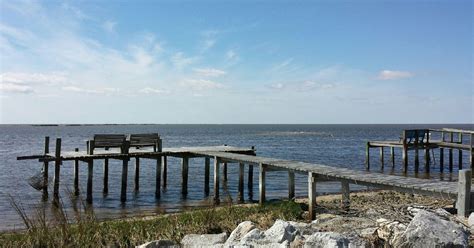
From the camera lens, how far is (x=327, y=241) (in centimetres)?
554

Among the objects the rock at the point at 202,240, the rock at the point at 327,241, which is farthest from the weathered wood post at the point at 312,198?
the rock at the point at 327,241

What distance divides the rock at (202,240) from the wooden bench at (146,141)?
13.3m

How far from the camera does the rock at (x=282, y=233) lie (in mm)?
6203

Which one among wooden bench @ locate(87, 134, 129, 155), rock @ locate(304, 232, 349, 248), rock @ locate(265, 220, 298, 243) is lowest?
rock @ locate(265, 220, 298, 243)

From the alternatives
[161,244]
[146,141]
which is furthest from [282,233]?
[146,141]

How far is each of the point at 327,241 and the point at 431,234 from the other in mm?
1399

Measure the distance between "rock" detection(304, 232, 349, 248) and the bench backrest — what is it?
14.6 meters

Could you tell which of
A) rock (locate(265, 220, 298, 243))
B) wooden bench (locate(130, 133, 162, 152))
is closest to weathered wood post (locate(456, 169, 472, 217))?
rock (locate(265, 220, 298, 243))

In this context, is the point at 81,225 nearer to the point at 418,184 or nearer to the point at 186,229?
the point at 186,229

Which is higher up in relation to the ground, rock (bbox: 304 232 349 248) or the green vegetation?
rock (bbox: 304 232 349 248)

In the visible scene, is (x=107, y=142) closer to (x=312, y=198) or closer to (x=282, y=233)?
(x=312, y=198)

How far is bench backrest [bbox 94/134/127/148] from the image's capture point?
1872 centimetres

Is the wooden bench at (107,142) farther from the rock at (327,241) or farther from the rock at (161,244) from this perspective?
the rock at (327,241)

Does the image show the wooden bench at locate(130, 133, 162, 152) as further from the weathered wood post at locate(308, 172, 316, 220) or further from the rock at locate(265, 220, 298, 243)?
the rock at locate(265, 220, 298, 243)
